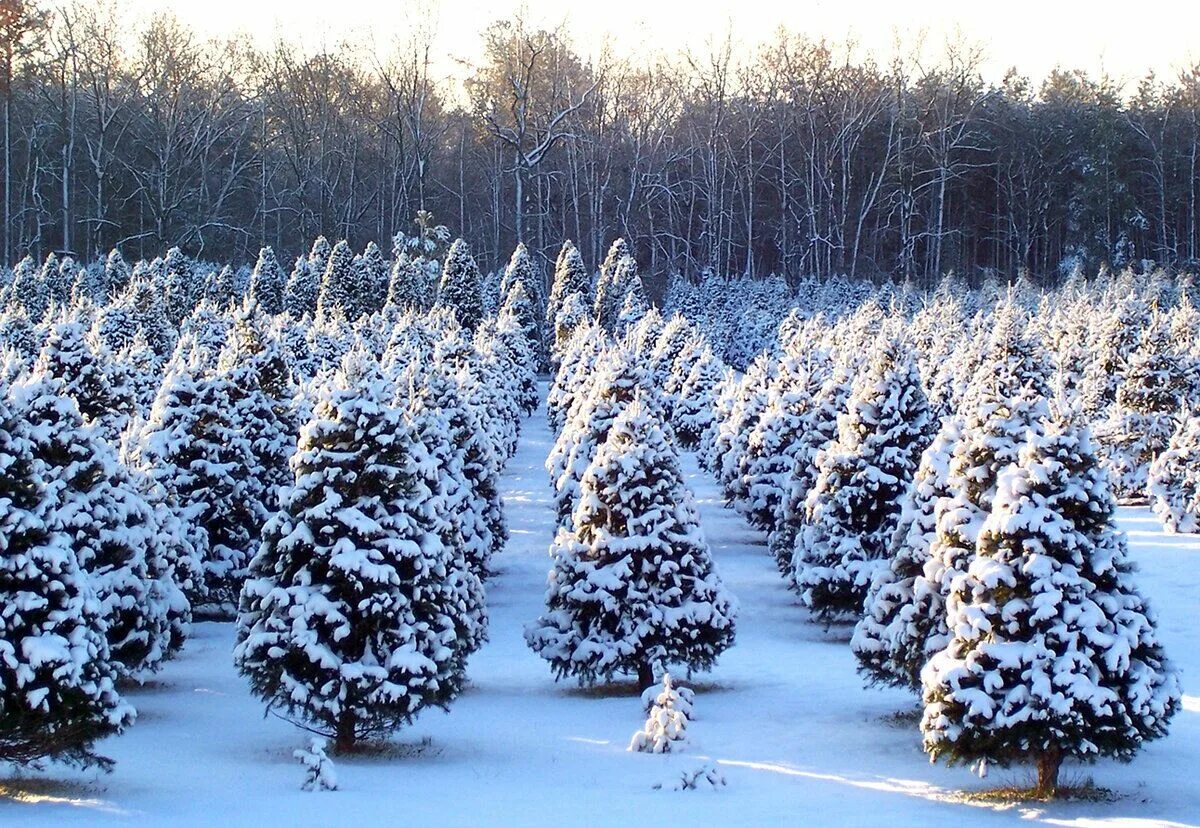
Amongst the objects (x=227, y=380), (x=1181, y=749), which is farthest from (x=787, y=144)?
(x=1181, y=749)

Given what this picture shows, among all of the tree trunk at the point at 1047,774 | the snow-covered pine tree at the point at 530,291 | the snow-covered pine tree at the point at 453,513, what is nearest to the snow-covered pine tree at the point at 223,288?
the snow-covered pine tree at the point at 530,291

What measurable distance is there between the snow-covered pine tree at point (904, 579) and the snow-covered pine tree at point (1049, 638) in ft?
5.99

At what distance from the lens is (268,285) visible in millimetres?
58125

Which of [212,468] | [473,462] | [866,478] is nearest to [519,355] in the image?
[473,462]

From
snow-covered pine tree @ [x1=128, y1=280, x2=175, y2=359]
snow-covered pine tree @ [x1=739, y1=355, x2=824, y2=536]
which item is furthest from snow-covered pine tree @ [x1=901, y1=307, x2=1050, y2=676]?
snow-covered pine tree @ [x1=128, y1=280, x2=175, y2=359]

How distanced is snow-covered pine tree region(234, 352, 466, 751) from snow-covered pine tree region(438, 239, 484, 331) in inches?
1620

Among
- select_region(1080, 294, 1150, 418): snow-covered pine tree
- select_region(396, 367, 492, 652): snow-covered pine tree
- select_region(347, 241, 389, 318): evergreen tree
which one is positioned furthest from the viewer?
select_region(347, 241, 389, 318): evergreen tree

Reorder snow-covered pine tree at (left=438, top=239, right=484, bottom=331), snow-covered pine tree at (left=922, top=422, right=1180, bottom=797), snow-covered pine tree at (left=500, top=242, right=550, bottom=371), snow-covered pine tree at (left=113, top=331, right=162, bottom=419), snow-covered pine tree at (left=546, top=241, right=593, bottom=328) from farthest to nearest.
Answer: snow-covered pine tree at (left=546, top=241, right=593, bottom=328) → snow-covered pine tree at (left=500, top=242, right=550, bottom=371) → snow-covered pine tree at (left=438, top=239, right=484, bottom=331) → snow-covered pine tree at (left=113, top=331, right=162, bottom=419) → snow-covered pine tree at (left=922, top=422, right=1180, bottom=797)

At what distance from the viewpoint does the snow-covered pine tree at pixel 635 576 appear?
17.9 meters

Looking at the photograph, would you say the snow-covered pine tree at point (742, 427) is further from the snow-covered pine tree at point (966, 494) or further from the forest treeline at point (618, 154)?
the forest treeline at point (618, 154)

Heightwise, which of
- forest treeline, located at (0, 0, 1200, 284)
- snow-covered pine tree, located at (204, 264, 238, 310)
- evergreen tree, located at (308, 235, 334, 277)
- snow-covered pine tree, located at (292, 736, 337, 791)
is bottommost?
snow-covered pine tree, located at (292, 736, 337, 791)

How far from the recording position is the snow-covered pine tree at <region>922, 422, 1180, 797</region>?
12781mm

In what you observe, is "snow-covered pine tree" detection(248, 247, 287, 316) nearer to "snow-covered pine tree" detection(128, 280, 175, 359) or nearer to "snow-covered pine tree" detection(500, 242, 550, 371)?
"snow-covered pine tree" detection(500, 242, 550, 371)

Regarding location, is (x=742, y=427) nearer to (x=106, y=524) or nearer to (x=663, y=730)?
(x=663, y=730)
